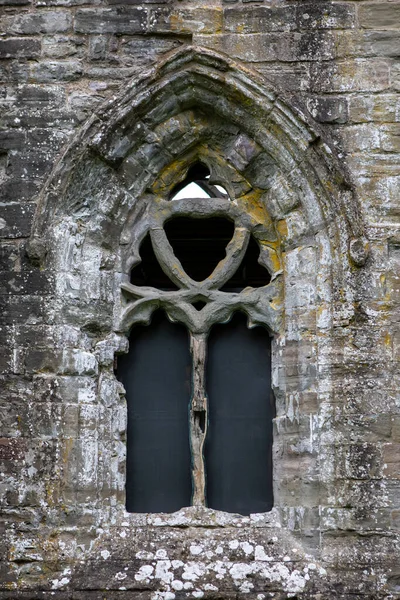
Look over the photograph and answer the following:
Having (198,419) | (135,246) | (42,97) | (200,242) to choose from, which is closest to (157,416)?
(198,419)

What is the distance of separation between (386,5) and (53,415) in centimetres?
346

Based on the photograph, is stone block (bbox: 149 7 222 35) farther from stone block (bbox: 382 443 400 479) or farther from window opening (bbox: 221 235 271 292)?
stone block (bbox: 382 443 400 479)

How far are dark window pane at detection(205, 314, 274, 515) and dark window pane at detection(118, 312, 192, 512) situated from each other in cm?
18

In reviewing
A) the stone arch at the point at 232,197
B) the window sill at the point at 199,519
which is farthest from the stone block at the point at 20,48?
the window sill at the point at 199,519

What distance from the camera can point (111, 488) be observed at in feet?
22.3

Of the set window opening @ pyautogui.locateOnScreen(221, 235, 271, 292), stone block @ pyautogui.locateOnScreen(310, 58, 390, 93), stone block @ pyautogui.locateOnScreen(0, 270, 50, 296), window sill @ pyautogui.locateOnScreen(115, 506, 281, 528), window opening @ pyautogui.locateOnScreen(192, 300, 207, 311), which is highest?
stone block @ pyautogui.locateOnScreen(310, 58, 390, 93)

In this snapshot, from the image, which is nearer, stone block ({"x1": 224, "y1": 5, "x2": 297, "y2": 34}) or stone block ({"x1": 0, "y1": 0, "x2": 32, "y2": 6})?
stone block ({"x1": 224, "y1": 5, "x2": 297, "y2": 34})

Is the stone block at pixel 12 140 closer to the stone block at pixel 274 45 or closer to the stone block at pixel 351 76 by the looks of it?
the stone block at pixel 274 45

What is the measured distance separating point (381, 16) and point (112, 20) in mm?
1788

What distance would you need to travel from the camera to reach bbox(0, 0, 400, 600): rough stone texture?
6535 millimetres

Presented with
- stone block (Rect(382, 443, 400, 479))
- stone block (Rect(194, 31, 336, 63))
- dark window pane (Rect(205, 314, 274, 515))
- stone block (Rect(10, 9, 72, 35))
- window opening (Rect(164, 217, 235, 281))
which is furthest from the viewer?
window opening (Rect(164, 217, 235, 281))

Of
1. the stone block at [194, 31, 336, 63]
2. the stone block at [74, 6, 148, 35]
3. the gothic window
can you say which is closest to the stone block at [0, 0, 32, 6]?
the stone block at [74, 6, 148, 35]

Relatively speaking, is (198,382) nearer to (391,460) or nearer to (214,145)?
(391,460)

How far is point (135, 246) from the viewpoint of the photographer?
7.19m
